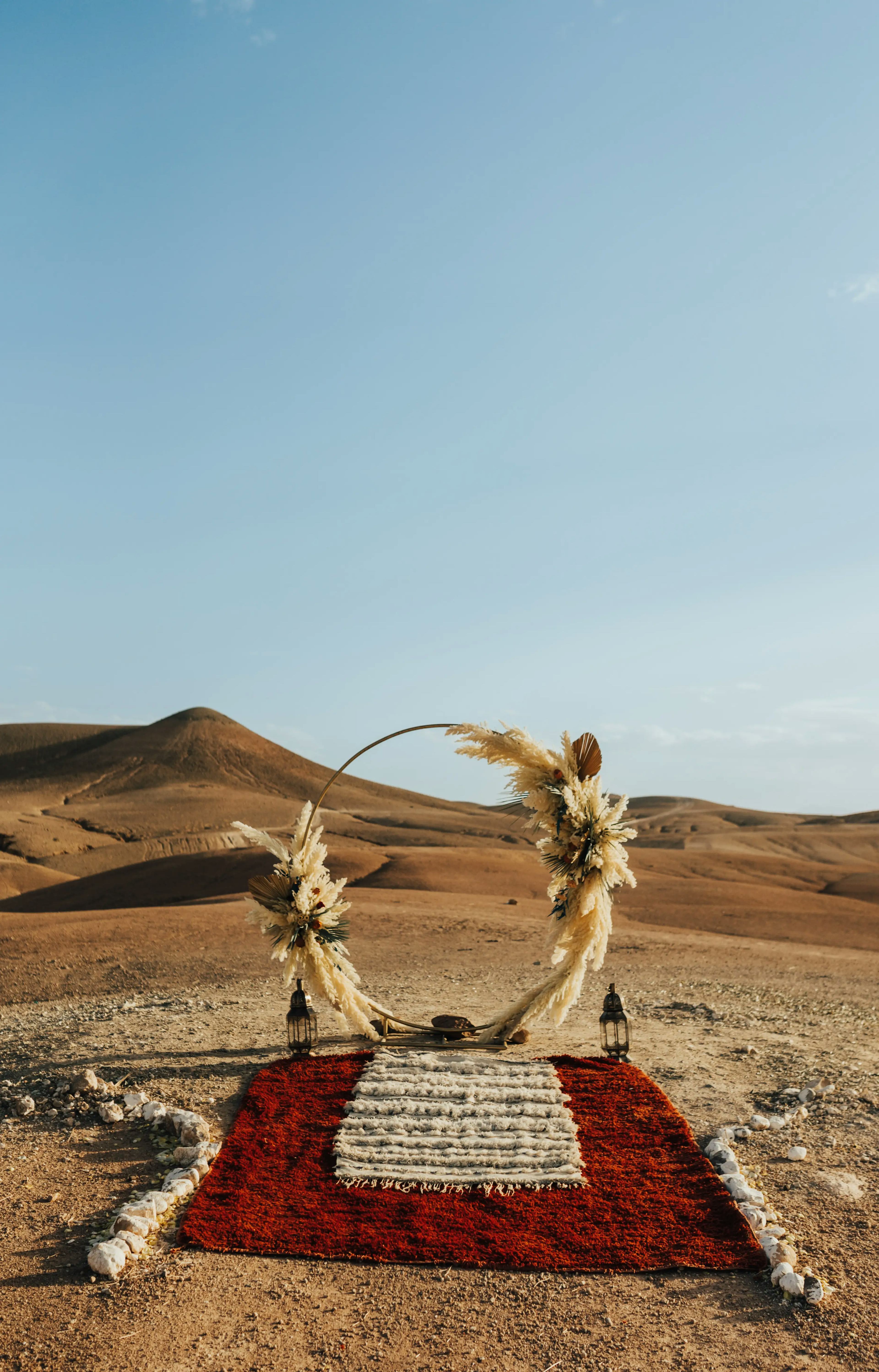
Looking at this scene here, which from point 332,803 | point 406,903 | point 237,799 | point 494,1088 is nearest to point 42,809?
point 237,799

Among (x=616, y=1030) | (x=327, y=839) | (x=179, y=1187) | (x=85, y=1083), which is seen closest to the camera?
(x=179, y=1187)

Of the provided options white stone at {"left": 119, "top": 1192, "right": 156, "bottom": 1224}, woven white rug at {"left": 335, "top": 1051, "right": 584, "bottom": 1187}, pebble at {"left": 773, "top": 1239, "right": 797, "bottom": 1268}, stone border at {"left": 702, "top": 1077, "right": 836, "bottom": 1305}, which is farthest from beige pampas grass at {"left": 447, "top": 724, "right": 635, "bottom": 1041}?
white stone at {"left": 119, "top": 1192, "right": 156, "bottom": 1224}

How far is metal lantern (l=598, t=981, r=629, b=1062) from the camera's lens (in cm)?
786

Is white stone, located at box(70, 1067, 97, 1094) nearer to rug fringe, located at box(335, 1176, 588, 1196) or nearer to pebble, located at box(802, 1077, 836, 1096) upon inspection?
rug fringe, located at box(335, 1176, 588, 1196)

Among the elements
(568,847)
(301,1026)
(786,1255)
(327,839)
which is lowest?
(786,1255)

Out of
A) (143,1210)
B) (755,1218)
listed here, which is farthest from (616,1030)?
(143,1210)

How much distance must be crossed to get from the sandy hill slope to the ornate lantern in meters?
2.53

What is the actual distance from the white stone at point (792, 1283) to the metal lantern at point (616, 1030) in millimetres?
3072

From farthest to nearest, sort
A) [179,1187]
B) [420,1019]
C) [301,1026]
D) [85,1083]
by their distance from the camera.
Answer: [420,1019]
[301,1026]
[85,1083]
[179,1187]

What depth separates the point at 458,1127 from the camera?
6602 millimetres

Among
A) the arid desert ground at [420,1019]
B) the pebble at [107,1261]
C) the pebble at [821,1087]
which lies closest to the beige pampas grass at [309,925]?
the arid desert ground at [420,1019]

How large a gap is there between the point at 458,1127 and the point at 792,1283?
251 centimetres

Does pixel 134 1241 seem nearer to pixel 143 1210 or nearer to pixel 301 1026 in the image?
pixel 143 1210

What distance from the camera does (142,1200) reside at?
5531 millimetres
